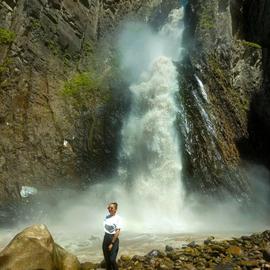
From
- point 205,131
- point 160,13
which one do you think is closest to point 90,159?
point 205,131

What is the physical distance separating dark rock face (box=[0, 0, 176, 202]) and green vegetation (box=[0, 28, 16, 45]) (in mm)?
60

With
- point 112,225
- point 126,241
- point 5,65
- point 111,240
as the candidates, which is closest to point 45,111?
point 5,65

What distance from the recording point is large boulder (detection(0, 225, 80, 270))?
11523 mm

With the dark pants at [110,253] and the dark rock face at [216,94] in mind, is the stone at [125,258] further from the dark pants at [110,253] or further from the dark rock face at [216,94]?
the dark rock face at [216,94]

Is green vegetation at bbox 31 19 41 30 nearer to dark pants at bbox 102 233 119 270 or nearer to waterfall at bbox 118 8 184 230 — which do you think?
waterfall at bbox 118 8 184 230

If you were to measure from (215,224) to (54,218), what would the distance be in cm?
836

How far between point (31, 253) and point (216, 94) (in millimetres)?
17369

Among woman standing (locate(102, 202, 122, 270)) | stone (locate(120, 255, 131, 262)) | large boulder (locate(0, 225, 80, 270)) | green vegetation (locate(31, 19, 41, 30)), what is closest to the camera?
woman standing (locate(102, 202, 122, 270))

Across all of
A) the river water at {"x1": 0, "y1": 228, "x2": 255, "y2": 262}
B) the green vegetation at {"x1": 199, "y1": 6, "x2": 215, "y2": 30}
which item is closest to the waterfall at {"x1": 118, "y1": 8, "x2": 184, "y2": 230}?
the green vegetation at {"x1": 199, "y1": 6, "x2": 215, "y2": 30}

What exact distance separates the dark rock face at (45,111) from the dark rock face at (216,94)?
178 inches

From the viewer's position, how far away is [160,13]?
36.3 meters

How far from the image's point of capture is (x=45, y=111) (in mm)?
25125

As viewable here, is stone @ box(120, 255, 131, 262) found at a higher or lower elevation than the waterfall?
lower

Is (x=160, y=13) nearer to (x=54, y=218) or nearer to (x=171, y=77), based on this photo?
(x=171, y=77)
